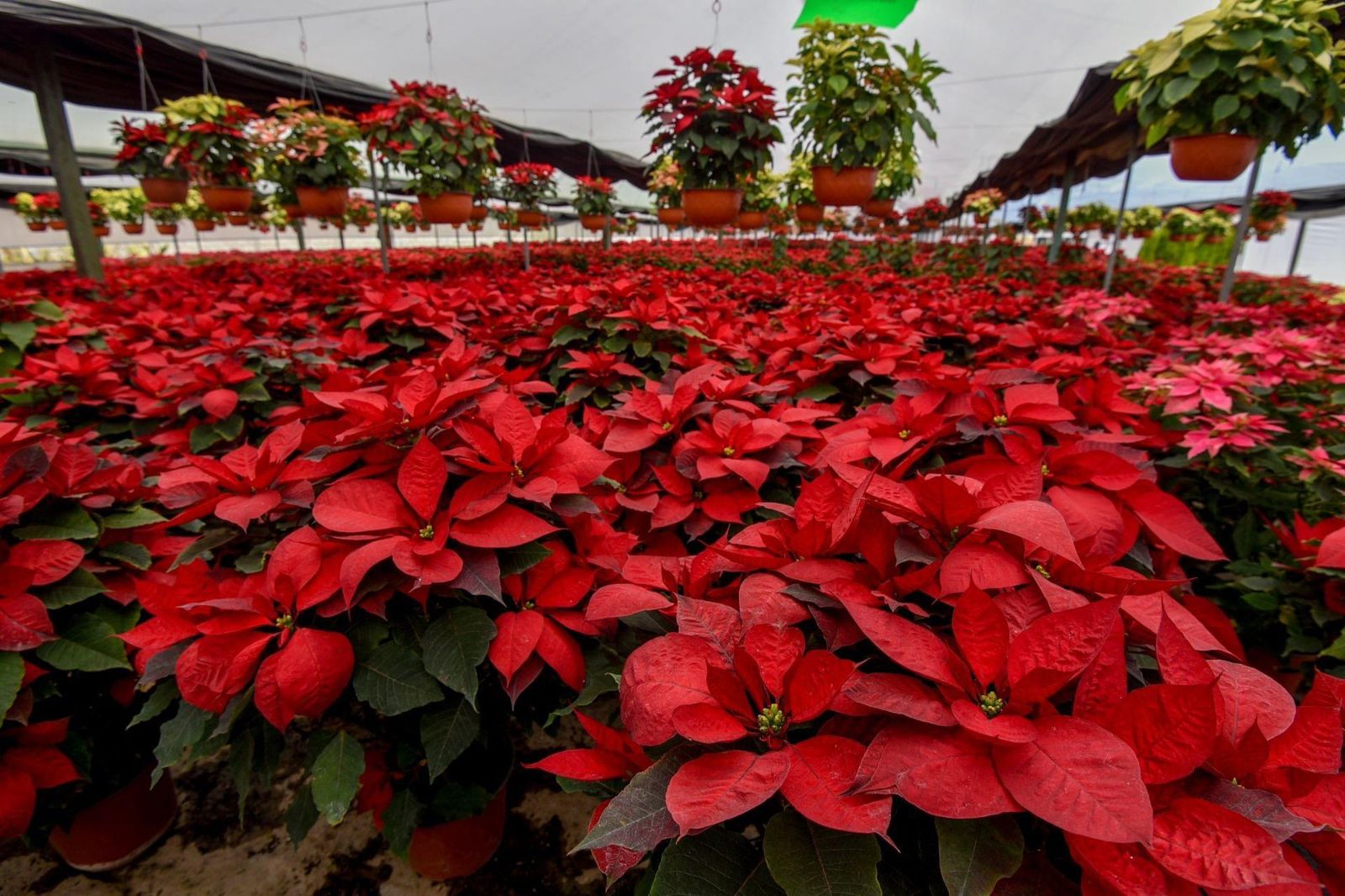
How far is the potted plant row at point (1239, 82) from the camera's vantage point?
2.36 metres

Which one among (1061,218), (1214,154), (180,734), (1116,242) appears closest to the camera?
(180,734)

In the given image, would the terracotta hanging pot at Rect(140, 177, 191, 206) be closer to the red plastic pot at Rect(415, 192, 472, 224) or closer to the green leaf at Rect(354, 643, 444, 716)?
the red plastic pot at Rect(415, 192, 472, 224)

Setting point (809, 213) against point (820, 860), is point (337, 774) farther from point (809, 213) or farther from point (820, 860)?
point (809, 213)

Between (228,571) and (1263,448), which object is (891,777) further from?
(1263,448)

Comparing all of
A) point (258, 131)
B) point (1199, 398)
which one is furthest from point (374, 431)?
point (258, 131)

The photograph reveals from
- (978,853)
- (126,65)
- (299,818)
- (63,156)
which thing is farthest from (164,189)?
(978,853)

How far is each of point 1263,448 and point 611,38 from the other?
1350cm

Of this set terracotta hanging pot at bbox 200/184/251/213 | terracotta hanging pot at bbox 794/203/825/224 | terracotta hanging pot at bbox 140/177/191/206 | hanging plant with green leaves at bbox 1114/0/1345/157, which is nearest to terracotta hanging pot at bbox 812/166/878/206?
hanging plant with green leaves at bbox 1114/0/1345/157

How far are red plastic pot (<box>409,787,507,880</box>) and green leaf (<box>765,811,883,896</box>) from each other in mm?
1031

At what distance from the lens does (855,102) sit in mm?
3199

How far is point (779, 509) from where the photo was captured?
2.78 feet

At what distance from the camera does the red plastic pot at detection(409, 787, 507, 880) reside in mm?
1291

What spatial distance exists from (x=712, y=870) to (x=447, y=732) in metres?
0.52

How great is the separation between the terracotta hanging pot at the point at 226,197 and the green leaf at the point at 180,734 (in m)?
4.56
